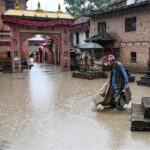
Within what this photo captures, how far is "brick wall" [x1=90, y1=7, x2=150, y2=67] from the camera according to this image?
24250mm

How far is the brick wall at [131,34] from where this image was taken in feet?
79.6

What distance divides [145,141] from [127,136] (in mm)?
531

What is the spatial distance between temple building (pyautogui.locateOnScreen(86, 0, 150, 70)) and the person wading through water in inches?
546

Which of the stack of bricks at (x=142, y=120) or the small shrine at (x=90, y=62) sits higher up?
the small shrine at (x=90, y=62)

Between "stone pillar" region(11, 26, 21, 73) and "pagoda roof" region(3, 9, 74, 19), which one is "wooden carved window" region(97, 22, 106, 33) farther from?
"stone pillar" region(11, 26, 21, 73)

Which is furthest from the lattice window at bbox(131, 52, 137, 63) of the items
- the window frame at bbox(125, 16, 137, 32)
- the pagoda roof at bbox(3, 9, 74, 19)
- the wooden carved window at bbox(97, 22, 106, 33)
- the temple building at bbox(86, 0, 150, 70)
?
the pagoda roof at bbox(3, 9, 74, 19)

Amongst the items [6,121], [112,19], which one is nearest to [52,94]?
[6,121]

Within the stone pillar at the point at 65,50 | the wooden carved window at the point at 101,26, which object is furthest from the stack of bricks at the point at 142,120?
the stone pillar at the point at 65,50

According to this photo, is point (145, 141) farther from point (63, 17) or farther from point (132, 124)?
point (63, 17)

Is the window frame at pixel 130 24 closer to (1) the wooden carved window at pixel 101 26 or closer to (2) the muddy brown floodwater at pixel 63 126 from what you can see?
(1) the wooden carved window at pixel 101 26

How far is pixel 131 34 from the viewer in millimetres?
25656

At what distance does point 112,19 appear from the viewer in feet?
90.7

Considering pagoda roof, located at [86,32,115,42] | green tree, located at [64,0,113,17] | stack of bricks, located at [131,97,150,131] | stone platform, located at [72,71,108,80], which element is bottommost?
stack of bricks, located at [131,97,150,131]

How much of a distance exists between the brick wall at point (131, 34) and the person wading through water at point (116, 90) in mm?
14129
